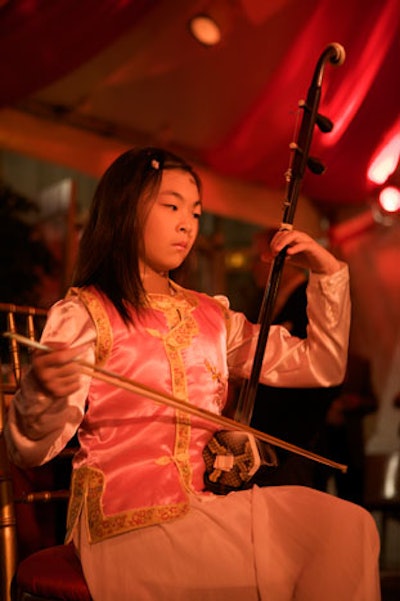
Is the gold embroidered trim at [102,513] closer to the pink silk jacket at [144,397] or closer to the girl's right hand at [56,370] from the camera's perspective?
the pink silk jacket at [144,397]

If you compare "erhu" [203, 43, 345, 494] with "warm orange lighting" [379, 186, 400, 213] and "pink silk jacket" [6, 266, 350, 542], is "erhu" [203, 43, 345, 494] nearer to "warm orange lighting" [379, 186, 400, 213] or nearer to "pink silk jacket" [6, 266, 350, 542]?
"pink silk jacket" [6, 266, 350, 542]

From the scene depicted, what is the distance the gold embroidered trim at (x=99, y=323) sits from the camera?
1318 mm

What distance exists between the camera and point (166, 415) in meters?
1.33

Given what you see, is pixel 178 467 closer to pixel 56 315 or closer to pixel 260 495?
pixel 260 495

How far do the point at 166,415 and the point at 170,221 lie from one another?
344 millimetres

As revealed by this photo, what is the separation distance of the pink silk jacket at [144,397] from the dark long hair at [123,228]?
4 centimetres

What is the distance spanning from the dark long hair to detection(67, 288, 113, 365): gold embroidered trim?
3 cm

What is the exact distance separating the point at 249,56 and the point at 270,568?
2869 millimetres

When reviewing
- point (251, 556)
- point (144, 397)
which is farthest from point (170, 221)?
point (251, 556)

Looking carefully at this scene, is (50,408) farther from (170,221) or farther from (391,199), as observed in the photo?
(391,199)

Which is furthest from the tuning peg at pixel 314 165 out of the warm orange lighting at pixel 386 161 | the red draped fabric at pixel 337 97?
the warm orange lighting at pixel 386 161

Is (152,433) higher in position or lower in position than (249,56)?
lower

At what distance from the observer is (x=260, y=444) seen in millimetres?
1313

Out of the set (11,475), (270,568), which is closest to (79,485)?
(11,475)
